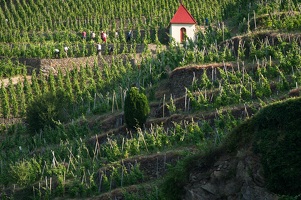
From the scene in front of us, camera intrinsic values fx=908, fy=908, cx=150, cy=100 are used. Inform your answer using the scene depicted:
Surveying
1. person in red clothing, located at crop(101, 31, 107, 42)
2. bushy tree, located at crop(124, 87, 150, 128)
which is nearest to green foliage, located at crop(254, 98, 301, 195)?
bushy tree, located at crop(124, 87, 150, 128)

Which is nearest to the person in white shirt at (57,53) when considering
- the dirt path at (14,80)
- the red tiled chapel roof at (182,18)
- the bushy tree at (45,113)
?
the dirt path at (14,80)

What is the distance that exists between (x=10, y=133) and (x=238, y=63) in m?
12.3

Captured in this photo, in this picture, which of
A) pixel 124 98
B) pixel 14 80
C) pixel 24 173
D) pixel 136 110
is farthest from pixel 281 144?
pixel 14 80

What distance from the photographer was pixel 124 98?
126 feet

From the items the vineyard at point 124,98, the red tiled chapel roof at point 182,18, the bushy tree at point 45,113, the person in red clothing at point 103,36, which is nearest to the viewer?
the vineyard at point 124,98

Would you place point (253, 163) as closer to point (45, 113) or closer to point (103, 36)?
point (45, 113)

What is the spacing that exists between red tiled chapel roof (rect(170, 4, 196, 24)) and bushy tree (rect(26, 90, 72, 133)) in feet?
44.1

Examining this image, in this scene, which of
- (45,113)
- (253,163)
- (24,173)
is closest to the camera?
(253,163)

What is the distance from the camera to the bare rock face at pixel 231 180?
858 inches

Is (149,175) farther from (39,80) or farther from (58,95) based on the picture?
(39,80)

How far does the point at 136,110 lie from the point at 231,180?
11.5 metres

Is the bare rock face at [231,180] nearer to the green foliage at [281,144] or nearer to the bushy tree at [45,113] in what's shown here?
the green foliage at [281,144]

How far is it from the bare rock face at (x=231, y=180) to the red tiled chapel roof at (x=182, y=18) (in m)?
28.9

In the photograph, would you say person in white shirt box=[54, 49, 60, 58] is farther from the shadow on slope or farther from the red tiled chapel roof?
the shadow on slope
